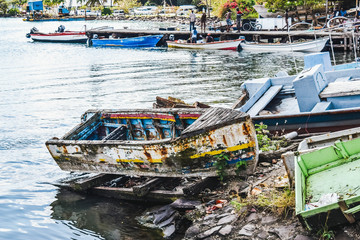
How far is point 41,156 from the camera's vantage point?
43.6ft

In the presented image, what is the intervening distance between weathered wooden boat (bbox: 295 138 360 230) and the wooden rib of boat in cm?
4394

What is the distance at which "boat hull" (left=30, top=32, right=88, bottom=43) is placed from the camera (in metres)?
48.1

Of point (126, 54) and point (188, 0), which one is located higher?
point (188, 0)

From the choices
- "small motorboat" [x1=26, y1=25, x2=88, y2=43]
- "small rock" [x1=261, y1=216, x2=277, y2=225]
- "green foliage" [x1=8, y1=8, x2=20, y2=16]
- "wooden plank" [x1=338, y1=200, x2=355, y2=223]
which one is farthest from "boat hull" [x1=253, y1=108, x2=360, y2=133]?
"green foliage" [x1=8, y1=8, x2=20, y2=16]

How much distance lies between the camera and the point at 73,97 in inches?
853

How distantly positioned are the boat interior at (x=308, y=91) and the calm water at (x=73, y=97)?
188 inches

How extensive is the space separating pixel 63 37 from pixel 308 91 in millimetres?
42360

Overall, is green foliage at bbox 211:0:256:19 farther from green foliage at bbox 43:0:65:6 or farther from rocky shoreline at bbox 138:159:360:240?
green foliage at bbox 43:0:65:6

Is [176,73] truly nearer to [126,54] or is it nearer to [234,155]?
[126,54]

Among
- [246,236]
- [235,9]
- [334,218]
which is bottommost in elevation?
[246,236]

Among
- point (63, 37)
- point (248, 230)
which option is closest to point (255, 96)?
point (248, 230)

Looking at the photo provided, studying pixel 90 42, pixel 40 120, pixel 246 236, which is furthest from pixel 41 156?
pixel 90 42

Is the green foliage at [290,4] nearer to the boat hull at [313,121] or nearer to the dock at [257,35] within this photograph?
the dock at [257,35]

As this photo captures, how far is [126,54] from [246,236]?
33.1 metres
